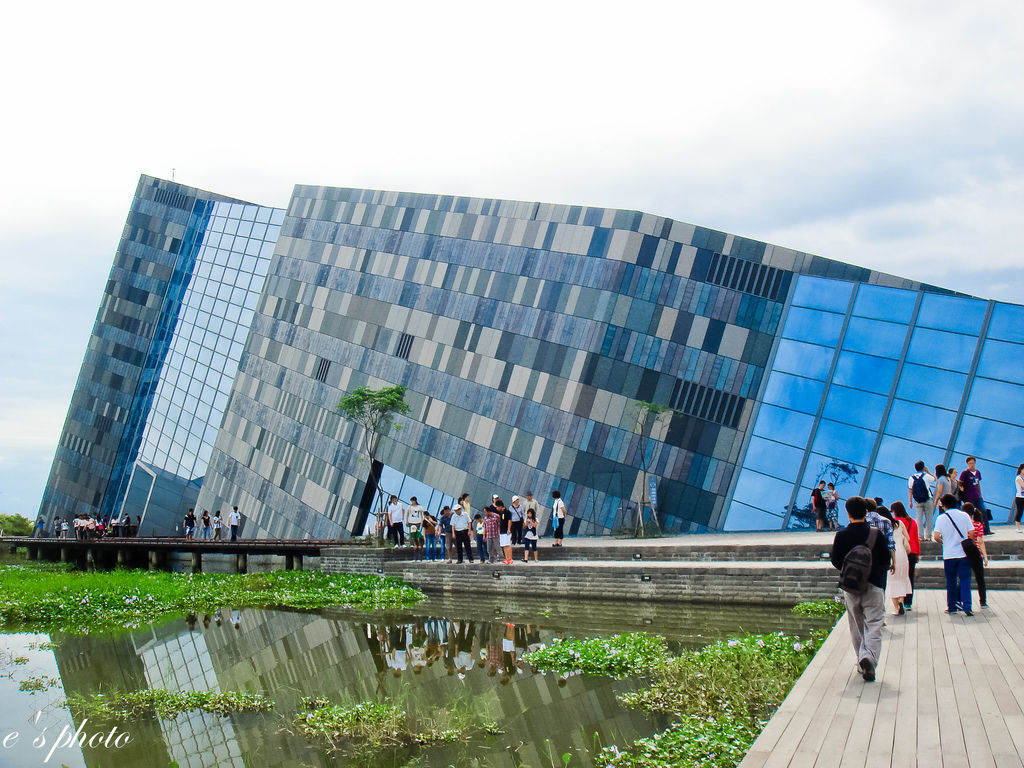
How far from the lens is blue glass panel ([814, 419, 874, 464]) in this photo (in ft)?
94.5

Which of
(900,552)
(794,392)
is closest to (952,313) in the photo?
(794,392)

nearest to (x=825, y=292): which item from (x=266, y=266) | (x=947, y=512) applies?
(x=947, y=512)

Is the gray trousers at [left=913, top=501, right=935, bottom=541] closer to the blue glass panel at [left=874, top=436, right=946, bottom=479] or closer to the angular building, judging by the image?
the angular building

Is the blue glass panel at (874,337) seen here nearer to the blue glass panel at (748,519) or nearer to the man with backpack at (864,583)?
A: the blue glass panel at (748,519)

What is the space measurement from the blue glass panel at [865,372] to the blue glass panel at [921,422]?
36.1 inches

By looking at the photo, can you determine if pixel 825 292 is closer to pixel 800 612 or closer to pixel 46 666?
pixel 800 612

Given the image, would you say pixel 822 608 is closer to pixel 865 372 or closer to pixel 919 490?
pixel 919 490

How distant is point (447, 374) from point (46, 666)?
26.5 meters

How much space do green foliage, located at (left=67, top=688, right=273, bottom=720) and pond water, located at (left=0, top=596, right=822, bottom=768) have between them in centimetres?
25

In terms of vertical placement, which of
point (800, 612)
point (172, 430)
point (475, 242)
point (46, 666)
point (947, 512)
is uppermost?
point (475, 242)

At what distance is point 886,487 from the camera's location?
2758 cm

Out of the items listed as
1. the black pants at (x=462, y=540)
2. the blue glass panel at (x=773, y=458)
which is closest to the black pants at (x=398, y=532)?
the black pants at (x=462, y=540)

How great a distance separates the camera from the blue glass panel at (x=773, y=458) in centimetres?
3005

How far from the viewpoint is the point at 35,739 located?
10.1m
